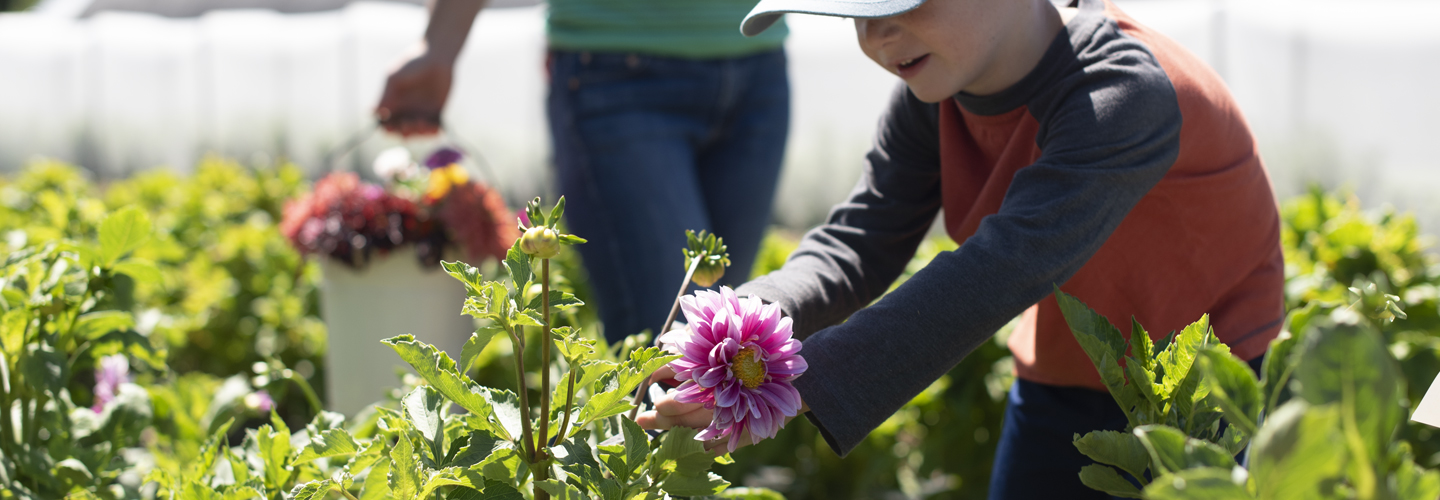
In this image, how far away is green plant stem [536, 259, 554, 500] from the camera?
663mm

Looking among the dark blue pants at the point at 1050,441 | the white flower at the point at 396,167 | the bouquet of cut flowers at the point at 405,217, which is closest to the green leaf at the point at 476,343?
the dark blue pants at the point at 1050,441

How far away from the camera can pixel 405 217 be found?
2.40 metres

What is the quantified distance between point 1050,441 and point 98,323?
1.19 meters

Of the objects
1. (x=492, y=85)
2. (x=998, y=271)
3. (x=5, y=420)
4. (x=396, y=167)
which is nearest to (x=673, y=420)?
(x=998, y=271)

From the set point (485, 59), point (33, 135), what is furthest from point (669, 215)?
point (33, 135)

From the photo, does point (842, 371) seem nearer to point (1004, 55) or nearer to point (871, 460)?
point (1004, 55)

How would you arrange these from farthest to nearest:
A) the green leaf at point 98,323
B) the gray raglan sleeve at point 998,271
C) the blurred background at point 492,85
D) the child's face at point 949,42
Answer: the blurred background at point 492,85 < the green leaf at point 98,323 < the child's face at point 949,42 < the gray raglan sleeve at point 998,271

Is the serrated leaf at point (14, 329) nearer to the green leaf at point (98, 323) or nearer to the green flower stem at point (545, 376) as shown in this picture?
the green leaf at point (98, 323)

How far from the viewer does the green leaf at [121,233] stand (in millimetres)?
1066

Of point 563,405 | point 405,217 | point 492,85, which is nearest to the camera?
point 563,405

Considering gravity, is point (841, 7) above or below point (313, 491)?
above

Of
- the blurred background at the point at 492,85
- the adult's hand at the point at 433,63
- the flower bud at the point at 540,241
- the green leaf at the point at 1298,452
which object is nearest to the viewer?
the green leaf at the point at 1298,452

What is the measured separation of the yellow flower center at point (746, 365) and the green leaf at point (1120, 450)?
0.24 meters

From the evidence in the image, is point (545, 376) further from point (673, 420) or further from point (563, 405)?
point (673, 420)
